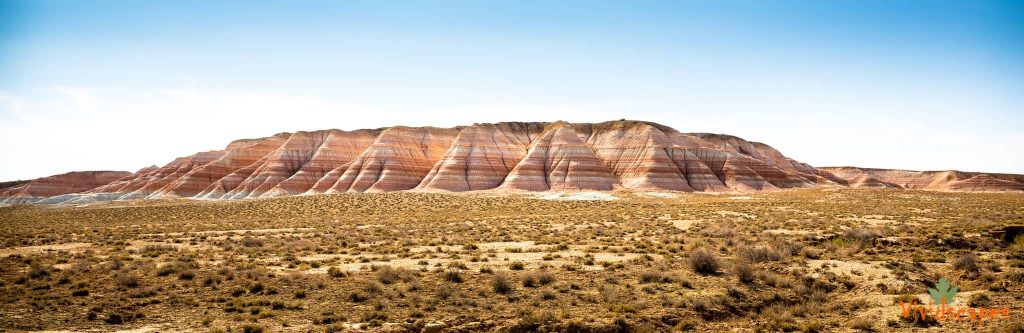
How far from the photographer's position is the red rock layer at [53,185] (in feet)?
376

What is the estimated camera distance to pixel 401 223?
33812 mm

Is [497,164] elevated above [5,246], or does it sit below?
above

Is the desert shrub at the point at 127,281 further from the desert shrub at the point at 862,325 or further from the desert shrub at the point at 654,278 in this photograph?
the desert shrub at the point at 862,325

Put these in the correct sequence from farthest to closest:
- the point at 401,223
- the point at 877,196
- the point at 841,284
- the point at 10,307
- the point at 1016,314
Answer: the point at 877,196 → the point at 401,223 → the point at 841,284 → the point at 10,307 → the point at 1016,314

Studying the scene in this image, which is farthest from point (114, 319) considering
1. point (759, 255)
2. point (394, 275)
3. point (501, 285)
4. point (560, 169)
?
point (560, 169)

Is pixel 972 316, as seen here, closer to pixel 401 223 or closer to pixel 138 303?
pixel 138 303

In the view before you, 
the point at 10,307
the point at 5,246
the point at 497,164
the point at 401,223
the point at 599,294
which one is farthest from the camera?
the point at 497,164

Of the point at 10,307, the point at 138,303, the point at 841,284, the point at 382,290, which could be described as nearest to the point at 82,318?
the point at 138,303

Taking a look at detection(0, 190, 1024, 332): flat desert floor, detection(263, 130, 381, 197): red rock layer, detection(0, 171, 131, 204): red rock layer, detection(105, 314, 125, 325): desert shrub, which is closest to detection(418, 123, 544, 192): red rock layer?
detection(263, 130, 381, 197): red rock layer

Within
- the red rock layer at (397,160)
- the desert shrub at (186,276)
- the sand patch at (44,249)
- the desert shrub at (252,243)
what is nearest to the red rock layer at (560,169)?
the red rock layer at (397,160)

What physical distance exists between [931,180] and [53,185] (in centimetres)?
21113

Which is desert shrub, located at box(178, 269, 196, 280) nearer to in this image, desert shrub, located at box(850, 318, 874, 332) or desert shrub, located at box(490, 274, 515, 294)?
desert shrub, located at box(490, 274, 515, 294)

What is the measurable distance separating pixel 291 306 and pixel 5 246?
2168 cm

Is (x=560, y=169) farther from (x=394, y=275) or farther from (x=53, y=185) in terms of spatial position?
(x=53, y=185)
